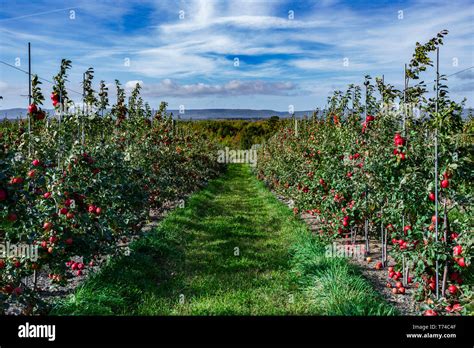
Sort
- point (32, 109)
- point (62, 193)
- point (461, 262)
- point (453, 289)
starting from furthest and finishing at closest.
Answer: point (32, 109) < point (62, 193) < point (453, 289) < point (461, 262)

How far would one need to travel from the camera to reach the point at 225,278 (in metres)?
6.11

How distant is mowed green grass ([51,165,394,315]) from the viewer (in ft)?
15.7

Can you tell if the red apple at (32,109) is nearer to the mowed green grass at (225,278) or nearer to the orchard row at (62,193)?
the orchard row at (62,193)

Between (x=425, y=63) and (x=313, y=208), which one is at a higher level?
(x=425, y=63)

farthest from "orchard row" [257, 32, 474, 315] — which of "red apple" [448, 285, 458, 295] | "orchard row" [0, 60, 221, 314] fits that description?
"orchard row" [0, 60, 221, 314]

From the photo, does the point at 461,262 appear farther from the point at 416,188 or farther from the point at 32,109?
the point at 32,109

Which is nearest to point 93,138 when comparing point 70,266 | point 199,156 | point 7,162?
point 70,266

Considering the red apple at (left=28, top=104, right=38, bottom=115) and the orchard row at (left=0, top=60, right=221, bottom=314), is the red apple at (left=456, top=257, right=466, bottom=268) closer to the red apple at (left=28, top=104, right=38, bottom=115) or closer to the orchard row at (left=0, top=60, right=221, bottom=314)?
the orchard row at (left=0, top=60, right=221, bottom=314)

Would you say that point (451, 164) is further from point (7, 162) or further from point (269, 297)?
point (7, 162)

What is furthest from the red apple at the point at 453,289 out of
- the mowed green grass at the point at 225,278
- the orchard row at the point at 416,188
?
the mowed green grass at the point at 225,278

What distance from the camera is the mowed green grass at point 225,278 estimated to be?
4.79 meters

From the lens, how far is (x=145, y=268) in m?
6.36

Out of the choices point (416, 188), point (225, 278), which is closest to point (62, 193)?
point (225, 278)
